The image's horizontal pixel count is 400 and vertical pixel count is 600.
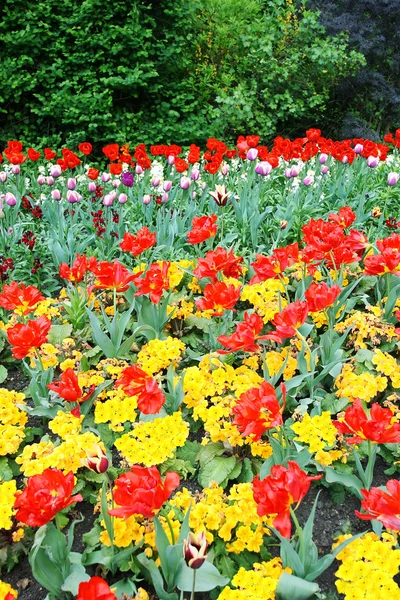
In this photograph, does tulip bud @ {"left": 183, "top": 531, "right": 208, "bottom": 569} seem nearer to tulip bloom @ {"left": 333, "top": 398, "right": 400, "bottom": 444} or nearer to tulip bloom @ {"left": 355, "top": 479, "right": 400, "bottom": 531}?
tulip bloom @ {"left": 355, "top": 479, "right": 400, "bottom": 531}

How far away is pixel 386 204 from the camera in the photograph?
5.05 meters

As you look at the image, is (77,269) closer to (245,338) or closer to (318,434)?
(245,338)

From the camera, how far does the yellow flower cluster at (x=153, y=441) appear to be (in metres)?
2.07

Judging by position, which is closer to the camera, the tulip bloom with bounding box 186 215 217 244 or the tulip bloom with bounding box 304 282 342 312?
the tulip bloom with bounding box 304 282 342 312

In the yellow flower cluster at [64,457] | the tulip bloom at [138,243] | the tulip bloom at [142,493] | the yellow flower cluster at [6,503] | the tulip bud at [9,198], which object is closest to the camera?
the tulip bloom at [142,493]

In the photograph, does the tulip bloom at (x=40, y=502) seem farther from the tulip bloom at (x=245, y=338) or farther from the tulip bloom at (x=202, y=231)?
the tulip bloom at (x=202, y=231)

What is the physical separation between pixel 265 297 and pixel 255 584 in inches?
67.5

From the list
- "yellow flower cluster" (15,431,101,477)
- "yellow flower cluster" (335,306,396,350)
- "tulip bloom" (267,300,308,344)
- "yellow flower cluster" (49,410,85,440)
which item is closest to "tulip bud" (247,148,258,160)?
"yellow flower cluster" (335,306,396,350)

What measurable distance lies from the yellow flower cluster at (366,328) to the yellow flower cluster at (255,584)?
4.19 feet

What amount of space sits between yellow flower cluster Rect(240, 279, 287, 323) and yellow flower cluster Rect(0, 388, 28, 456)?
1259mm

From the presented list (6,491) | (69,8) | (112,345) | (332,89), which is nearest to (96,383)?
(112,345)

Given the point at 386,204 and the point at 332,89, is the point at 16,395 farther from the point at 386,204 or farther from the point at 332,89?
the point at 332,89

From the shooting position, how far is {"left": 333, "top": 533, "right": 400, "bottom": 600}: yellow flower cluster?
1.67m

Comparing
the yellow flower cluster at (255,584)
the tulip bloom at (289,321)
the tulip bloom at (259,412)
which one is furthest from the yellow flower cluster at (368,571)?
the tulip bloom at (289,321)
